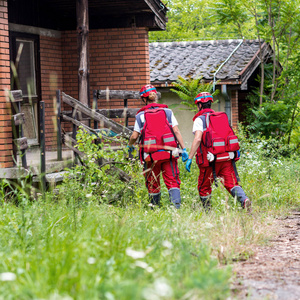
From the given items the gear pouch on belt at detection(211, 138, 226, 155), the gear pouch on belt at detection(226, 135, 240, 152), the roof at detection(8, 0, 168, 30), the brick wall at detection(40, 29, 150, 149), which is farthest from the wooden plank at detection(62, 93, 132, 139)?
the brick wall at detection(40, 29, 150, 149)

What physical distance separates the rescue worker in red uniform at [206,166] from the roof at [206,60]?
8.19 meters

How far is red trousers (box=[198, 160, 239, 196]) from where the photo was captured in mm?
7102

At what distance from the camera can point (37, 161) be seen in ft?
28.8

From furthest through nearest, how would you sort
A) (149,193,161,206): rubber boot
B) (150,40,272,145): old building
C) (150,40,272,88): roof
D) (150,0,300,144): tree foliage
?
(150,40,272,88): roof
(150,40,272,145): old building
(150,0,300,144): tree foliage
(149,193,161,206): rubber boot

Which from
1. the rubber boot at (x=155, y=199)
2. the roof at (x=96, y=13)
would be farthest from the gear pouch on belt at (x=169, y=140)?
the roof at (x=96, y=13)

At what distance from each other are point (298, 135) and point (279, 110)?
56.6 inches

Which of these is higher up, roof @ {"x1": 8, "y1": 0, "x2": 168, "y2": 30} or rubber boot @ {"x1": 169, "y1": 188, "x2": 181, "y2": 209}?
roof @ {"x1": 8, "y1": 0, "x2": 168, "y2": 30}

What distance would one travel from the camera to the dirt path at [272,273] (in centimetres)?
364

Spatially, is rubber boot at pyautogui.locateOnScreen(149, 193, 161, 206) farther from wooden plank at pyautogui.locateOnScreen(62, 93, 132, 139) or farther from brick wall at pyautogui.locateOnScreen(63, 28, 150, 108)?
brick wall at pyautogui.locateOnScreen(63, 28, 150, 108)

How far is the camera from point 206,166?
7.13 metres

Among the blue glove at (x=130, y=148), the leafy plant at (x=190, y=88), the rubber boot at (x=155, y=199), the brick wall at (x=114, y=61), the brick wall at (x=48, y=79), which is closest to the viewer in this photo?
the rubber boot at (x=155, y=199)

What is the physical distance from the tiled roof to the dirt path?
10317mm

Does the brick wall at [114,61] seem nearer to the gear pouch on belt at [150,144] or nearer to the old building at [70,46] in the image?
the old building at [70,46]

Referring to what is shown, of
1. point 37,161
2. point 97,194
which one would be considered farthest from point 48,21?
point 97,194
